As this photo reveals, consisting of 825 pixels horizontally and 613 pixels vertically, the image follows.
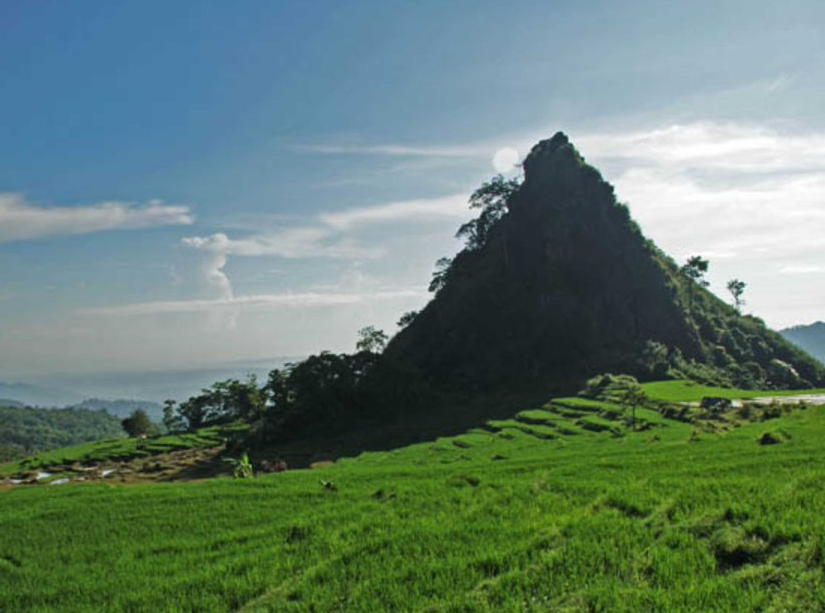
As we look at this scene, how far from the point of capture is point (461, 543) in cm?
1073

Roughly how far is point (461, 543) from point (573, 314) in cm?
9591

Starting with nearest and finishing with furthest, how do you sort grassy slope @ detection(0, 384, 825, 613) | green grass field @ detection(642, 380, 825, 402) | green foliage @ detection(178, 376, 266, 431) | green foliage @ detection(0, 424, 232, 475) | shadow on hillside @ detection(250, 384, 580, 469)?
grassy slope @ detection(0, 384, 825, 613), shadow on hillside @ detection(250, 384, 580, 469), green grass field @ detection(642, 380, 825, 402), green foliage @ detection(0, 424, 232, 475), green foliage @ detection(178, 376, 266, 431)

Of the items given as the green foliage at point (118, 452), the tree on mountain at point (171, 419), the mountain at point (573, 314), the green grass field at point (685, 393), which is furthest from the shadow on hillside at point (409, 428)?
the tree on mountain at point (171, 419)

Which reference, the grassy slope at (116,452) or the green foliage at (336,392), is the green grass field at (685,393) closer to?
the green foliage at (336,392)

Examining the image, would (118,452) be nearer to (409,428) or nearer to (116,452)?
(116,452)

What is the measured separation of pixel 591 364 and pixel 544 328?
40.7 ft

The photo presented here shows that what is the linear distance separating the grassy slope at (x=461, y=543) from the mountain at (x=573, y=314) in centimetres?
7152

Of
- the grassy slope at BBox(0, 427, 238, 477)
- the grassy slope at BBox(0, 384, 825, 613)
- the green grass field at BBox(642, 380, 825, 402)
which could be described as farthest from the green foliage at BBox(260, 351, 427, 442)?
the grassy slope at BBox(0, 384, 825, 613)

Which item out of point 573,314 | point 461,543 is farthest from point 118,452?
point 573,314

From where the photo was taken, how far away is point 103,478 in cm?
5750

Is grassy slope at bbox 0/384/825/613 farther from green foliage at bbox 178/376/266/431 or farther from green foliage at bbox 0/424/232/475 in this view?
green foliage at bbox 178/376/266/431

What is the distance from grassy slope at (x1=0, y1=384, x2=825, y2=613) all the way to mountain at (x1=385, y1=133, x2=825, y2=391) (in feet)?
235

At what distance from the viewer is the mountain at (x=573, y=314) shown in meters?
92.7

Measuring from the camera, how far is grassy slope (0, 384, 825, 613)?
27.1ft
